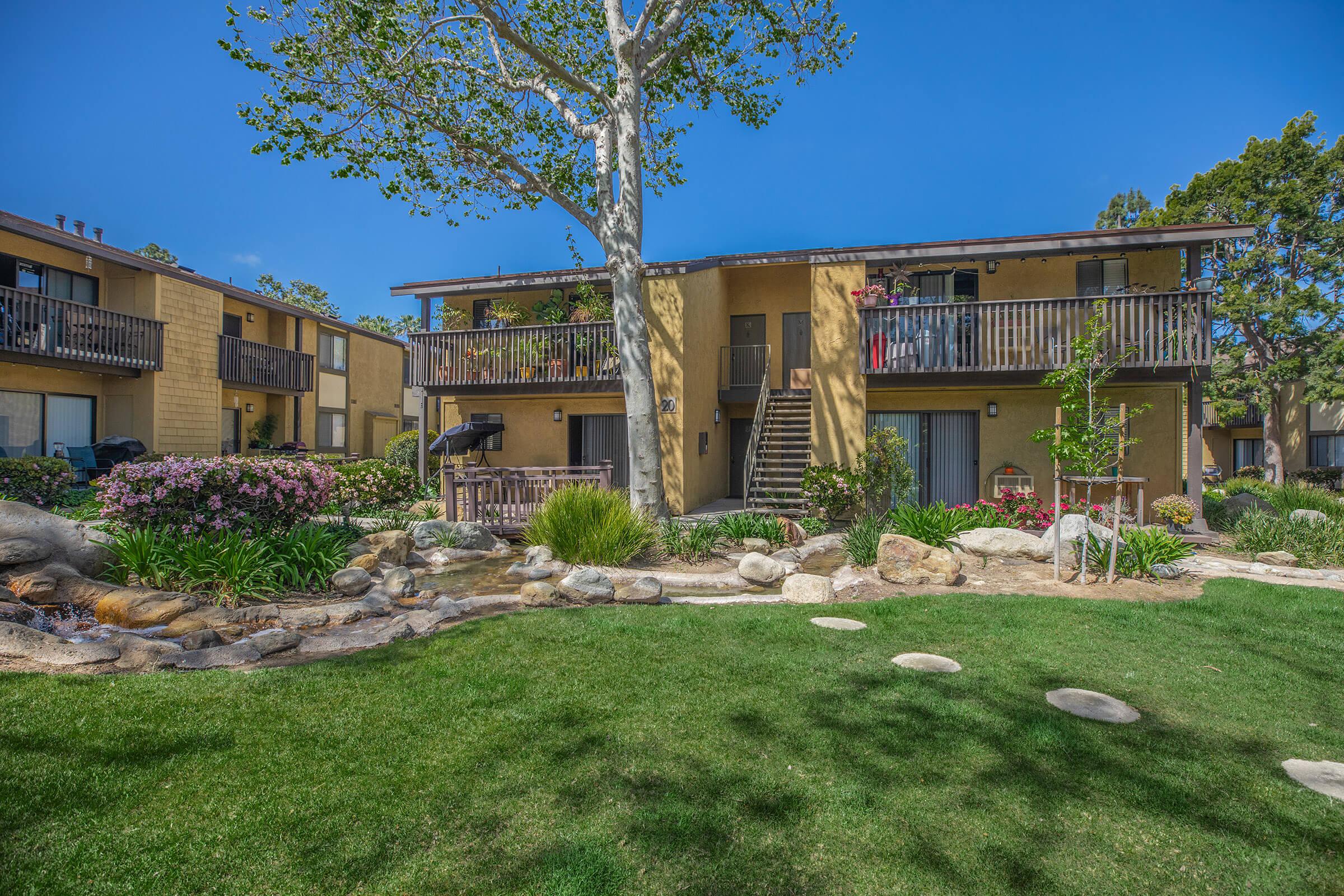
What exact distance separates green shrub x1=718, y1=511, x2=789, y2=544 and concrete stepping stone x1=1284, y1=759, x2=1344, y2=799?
702cm

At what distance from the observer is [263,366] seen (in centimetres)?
2052

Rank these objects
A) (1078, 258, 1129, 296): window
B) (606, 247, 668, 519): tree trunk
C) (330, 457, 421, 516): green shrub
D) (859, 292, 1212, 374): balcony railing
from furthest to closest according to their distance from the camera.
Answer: (330, 457, 421, 516): green shrub < (1078, 258, 1129, 296): window < (859, 292, 1212, 374): balcony railing < (606, 247, 668, 519): tree trunk

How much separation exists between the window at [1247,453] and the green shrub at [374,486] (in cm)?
3405

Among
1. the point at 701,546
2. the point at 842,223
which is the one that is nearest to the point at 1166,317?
the point at 701,546

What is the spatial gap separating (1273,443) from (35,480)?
35.4 m

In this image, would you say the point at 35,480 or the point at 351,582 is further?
the point at 35,480

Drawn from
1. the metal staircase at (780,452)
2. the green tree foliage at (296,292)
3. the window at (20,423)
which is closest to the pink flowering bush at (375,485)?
the window at (20,423)

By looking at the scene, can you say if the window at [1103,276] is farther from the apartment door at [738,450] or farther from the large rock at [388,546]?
the large rock at [388,546]

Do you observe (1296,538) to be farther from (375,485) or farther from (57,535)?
(375,485)

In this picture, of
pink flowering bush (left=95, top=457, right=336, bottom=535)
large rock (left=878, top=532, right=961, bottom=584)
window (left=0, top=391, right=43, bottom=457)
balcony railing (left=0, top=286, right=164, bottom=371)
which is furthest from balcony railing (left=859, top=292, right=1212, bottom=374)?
window (left=0, top=391, right=43, bottom=457)

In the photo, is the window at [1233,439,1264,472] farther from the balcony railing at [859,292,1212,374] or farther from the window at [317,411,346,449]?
the window at [317,411,346,449]

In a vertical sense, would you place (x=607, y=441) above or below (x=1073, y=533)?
above

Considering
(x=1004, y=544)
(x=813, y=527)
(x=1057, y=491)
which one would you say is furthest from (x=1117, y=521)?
(x=813, y=527)

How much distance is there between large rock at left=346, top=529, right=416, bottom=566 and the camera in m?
8.30
